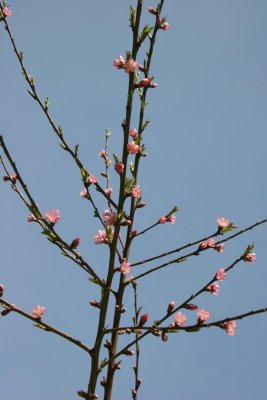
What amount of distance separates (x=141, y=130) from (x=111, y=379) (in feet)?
7.48

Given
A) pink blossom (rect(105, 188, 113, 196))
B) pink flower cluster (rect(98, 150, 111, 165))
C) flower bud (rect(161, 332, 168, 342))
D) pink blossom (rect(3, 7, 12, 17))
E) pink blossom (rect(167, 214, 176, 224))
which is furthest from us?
pink flower cluster (rect(98, 150, 111, 165))

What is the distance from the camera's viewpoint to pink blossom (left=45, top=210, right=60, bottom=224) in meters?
2.73

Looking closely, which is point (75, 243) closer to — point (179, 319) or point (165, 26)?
point (179, 319)

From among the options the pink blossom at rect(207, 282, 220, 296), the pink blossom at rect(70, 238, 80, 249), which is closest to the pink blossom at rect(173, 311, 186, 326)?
the pink blossom at rect(207, 282, 220, 296)

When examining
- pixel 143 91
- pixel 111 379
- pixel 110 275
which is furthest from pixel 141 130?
pixel 111 379

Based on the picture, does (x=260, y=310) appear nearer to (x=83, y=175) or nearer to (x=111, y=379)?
(x=111, y=379)

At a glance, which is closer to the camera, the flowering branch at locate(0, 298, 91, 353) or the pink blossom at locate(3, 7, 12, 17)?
the flowering branch at locate(0, 298, 91, 353)

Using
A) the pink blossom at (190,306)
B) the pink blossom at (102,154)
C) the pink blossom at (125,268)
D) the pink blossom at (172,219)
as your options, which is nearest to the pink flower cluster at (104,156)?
the pink blossom at (102,154)

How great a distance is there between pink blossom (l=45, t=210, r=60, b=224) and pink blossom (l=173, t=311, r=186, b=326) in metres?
1.18

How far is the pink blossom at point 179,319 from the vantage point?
2.59 metres

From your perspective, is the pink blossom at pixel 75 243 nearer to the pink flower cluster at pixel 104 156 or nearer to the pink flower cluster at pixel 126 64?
the pink flower cluster at pixel 126 64

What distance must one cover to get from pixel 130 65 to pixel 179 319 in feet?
6.34

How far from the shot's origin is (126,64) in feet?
8.70

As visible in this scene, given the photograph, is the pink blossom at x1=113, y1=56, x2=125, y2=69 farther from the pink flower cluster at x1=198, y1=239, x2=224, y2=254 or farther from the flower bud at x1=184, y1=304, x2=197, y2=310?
the flower bud at x1=184, y1=304, x2=197, y2=310
